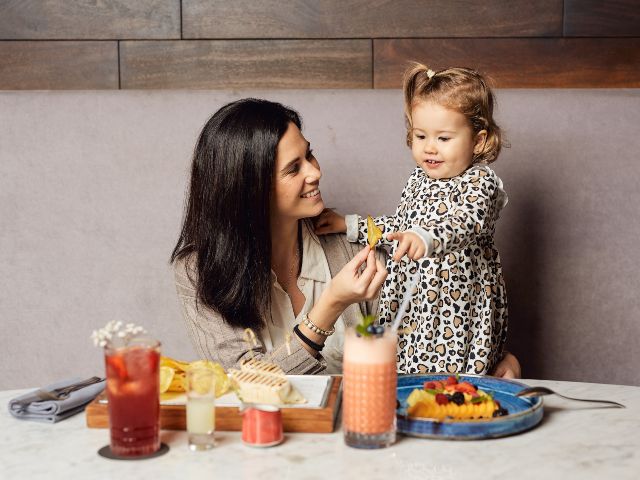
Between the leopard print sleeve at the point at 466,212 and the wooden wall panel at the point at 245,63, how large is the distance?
0.62m

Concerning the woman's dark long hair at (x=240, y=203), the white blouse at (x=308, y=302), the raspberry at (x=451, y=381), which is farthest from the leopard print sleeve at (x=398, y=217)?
the raspberry at (x=451, y=381)

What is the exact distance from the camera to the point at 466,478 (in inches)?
40.5

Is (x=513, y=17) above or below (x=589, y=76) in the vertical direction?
above

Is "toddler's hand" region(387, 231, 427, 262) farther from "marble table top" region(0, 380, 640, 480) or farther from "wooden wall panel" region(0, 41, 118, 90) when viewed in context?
"wooden wall panel" region(0, 41, 118, 90)

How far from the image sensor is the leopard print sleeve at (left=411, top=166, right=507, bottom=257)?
5.25 ft

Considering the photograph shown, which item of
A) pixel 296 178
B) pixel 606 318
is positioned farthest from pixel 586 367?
pixel 296 178

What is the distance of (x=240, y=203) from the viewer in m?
1.82

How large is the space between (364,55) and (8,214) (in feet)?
3.36

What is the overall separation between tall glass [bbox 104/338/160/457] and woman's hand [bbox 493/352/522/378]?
3.34ft

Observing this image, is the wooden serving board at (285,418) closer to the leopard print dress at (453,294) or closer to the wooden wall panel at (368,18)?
the leopard print dress at (453,294)

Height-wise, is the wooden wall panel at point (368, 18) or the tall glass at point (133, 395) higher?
the wooden wall panel at point (368, 18)

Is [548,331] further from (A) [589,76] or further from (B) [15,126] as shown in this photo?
(B) [15,126]

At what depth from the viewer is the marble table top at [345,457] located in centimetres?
105

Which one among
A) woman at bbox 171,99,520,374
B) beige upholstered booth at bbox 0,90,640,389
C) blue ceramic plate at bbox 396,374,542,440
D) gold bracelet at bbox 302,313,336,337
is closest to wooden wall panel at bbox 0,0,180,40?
beige upholstered booth at bbox 0,90,640,389
